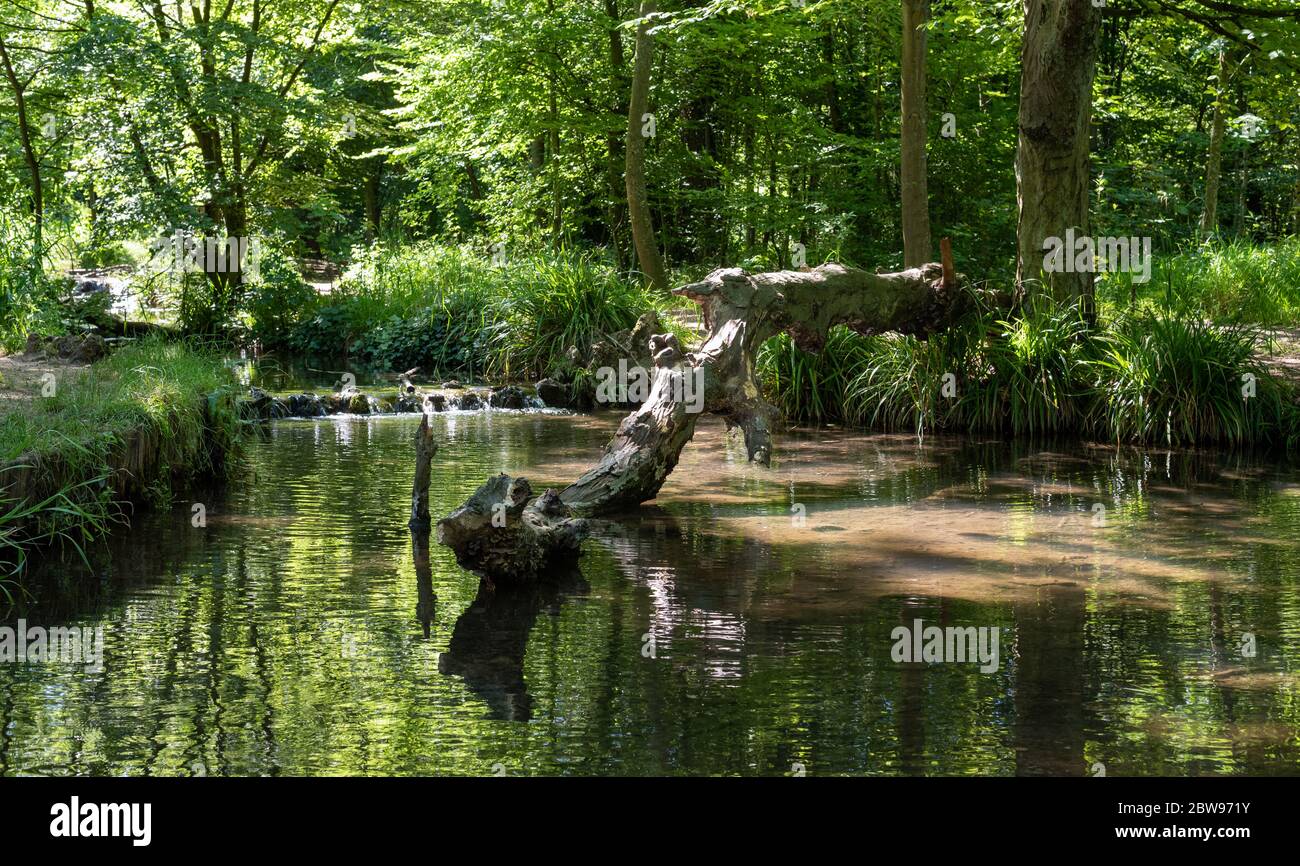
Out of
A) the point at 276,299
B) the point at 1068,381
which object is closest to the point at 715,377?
the point at 1068,381

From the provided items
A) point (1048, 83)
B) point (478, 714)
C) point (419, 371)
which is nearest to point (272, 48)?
point (419, 371)

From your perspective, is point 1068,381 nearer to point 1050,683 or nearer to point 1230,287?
point 1230,287

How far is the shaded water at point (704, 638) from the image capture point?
15.2ft

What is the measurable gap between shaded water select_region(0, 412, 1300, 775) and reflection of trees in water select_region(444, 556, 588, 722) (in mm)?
23

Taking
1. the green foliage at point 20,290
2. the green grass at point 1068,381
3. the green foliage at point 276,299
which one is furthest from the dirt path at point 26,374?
the green foliage at point 276,299

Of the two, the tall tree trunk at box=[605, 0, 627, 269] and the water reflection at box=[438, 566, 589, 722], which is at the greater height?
the tall tree trunk at box=[605, 0, 627, 269]

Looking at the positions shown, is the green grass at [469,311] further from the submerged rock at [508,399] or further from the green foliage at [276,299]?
the submerged rock at [508,399]

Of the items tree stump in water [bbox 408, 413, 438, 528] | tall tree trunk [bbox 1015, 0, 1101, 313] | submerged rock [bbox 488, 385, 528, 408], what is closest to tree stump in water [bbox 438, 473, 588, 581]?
tree stump in water [bbox 408, 413, 438, 528]

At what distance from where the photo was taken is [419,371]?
59.5ft

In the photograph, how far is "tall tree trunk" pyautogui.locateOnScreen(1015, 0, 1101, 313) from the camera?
1157 centimetres

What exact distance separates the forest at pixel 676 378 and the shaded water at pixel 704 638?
0.11 feet

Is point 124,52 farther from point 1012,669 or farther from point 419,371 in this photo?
point 1012,669

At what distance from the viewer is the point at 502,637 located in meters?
6.12

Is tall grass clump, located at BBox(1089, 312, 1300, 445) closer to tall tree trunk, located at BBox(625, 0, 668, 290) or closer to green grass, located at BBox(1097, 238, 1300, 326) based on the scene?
green grass, located at BBox(1097, 238, 1300, 326)
